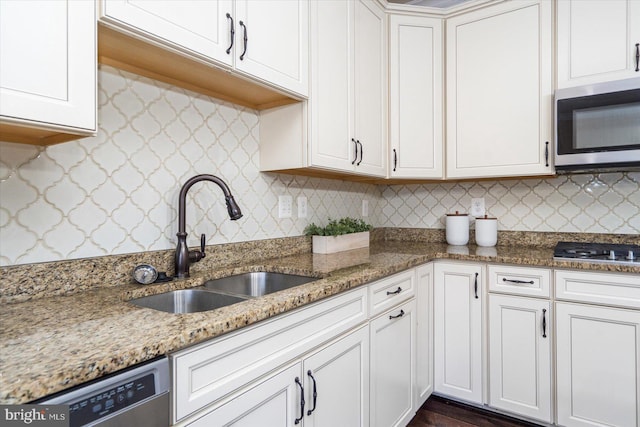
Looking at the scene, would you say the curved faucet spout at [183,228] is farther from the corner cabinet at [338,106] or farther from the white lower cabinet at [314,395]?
the white lower cabinet at [314,395]

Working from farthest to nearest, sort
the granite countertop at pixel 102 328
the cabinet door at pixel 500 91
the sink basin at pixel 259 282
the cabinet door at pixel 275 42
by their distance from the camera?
the cabinet door at pixel 500 91, the sink basin at pixel 259 282, the cabinet door at pixel 275 42, the granite countertop at pixel 102 328

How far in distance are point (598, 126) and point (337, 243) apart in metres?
1.53

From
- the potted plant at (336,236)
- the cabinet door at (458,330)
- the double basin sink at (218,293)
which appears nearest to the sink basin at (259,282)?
the double basin sink at (218,293)

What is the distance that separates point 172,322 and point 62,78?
62cm

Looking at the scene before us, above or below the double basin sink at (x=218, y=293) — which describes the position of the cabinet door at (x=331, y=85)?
above

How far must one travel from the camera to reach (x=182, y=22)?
1141 mm

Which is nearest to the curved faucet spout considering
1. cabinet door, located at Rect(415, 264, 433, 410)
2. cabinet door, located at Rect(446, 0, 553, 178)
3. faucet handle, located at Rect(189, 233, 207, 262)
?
faucet handle, located at Rect(189, 233, 207, 262)

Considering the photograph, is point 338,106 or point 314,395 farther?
point 338,106

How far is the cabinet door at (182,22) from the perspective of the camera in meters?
0.99

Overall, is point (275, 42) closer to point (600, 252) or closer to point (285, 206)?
point (285, 206)

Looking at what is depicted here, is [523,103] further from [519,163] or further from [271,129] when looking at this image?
[271,129]

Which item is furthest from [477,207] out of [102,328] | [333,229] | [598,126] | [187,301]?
[102,328]

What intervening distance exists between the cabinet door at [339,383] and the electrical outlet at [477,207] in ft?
5.05

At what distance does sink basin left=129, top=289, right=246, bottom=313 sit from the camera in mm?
1231
